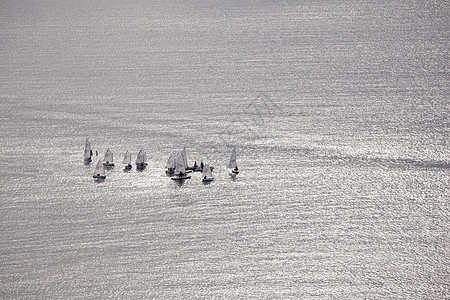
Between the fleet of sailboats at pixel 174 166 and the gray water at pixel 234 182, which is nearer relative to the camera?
the gray water at pixel 234 182

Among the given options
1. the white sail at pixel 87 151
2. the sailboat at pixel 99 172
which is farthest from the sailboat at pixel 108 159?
the sailboat at pixel 99 172

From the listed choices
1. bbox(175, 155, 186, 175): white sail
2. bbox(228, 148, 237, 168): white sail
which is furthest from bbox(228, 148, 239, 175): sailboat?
bbox(175, 155, 186, 175): white sail

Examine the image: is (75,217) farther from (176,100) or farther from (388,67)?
(388,67)

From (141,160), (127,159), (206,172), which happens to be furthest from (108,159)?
(206,172)

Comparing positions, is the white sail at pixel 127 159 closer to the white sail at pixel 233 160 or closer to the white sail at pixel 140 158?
the white sail at pixel 140 158

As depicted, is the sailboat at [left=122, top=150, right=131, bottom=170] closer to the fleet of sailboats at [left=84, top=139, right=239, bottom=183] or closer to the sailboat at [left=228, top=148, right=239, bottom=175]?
the fleet of sailboats at [left=84, top=139, right=239, bottom=183]

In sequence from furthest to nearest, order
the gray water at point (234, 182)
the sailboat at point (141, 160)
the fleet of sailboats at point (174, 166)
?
the sailboat at point (141, 160) → the fleet of sailboats at point (174, 166) → the gray water at point (234, 182)
